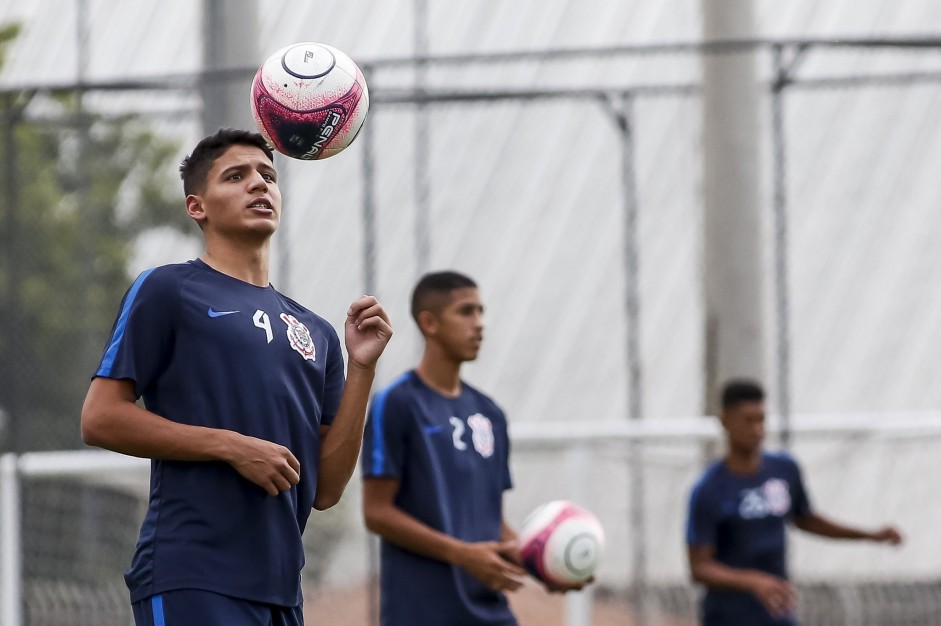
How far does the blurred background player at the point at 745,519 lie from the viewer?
6734 millimetres

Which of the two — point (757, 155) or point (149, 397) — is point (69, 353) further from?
point (149, 397)

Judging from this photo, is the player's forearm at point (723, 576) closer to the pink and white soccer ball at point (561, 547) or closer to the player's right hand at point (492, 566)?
the pink and white soccer ball at point (561, 547)

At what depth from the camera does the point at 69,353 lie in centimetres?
1066

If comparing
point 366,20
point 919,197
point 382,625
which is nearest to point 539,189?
point 366,20

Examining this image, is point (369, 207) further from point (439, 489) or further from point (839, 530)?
point (839, 530)

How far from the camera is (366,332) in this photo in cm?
356

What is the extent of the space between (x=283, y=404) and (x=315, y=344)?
233mm

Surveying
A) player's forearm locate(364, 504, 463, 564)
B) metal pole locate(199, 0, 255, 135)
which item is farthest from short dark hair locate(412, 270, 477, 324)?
metal pole locate(199, 0, 255, 135)

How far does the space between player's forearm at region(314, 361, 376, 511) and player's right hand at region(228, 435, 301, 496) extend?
0.35m

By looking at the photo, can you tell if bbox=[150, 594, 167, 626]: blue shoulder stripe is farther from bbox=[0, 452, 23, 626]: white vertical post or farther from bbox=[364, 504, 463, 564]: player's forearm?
bbox=[0, 452, 23, 626]: white vertical post

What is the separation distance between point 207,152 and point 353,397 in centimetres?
72

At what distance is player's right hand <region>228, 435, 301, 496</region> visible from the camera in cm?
319

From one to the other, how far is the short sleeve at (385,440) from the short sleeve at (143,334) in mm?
1693

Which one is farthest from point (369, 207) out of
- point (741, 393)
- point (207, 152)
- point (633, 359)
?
point (207, 152)
